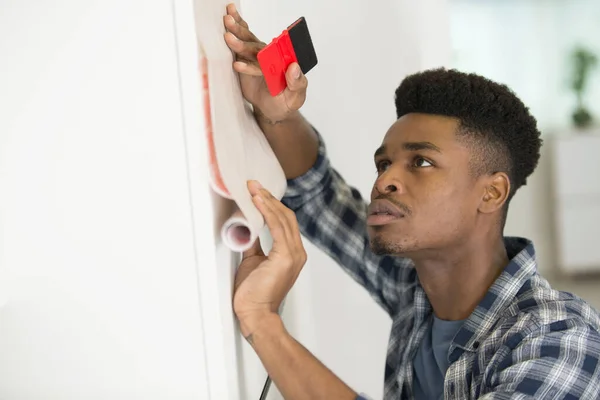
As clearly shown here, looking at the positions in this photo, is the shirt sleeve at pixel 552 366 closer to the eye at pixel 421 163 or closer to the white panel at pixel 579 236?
the eye at pixel 421 163

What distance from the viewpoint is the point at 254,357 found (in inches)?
36.9

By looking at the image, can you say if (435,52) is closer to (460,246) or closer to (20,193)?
(460,246)

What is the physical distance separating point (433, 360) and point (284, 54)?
626mm

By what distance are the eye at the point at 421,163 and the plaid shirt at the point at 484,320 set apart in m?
0.17

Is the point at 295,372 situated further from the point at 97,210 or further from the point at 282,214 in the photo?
the point at 97,210

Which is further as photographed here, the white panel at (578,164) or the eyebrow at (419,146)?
the white panel at (578,164)

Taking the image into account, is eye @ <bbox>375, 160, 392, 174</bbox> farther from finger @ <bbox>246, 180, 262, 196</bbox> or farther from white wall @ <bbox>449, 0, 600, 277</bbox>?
white wall @ <bbox>449, 0, 600, 277</bbox>

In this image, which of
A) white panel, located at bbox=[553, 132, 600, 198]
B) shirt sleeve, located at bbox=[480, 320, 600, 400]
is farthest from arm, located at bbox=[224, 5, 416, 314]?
white panel, located at bbox=[553, 132, 600, 198]

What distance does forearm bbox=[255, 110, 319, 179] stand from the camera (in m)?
1.06

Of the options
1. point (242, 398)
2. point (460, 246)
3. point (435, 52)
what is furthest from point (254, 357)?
point (435, 52)

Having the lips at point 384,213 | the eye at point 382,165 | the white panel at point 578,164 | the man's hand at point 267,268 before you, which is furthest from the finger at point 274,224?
the white panel at point 578,164

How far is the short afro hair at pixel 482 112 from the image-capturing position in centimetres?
113

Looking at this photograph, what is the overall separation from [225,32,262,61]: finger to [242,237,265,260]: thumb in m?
0.24

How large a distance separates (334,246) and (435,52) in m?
0.58
